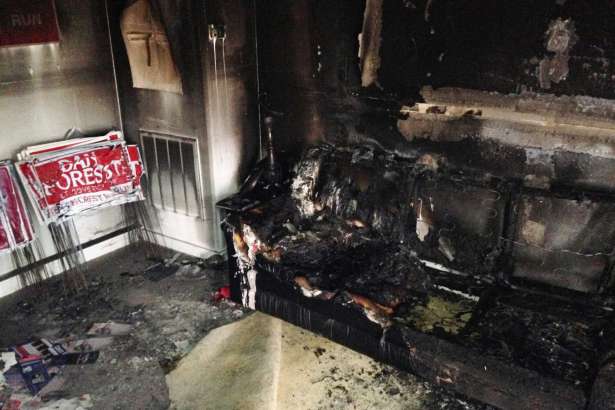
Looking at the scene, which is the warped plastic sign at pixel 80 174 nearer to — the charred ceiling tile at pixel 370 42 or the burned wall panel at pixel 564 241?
the charred ceiling tile at pixel 370 42

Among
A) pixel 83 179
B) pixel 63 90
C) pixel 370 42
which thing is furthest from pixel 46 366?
pixel 370 42

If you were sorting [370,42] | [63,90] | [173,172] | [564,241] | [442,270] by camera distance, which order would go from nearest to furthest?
1. [564,241]
2. [442,270]
3. [370,42]
4. [63,90]
5. [173,172]

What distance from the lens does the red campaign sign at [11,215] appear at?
379cm

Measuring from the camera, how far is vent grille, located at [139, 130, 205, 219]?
4.47 m

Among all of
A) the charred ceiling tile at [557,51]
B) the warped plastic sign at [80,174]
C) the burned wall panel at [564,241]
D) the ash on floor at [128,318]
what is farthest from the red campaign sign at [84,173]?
the charred ceiling tile at [557,51]

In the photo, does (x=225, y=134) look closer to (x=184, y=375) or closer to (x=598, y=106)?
(x=184, y=375)

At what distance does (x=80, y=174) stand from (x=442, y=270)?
3121mm

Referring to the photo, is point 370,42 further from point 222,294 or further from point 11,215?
point 11,215

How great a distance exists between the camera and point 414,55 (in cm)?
367

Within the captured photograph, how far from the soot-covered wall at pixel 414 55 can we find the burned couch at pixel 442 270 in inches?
16.9

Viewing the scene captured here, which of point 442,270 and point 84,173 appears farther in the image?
point 84,173

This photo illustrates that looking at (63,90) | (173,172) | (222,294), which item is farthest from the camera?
(173,172)

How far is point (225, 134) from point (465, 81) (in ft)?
6.92

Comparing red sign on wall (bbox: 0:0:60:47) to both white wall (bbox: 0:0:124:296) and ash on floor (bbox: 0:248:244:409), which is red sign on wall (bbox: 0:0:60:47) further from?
ash on floor (bbox: 0:248:244:409)
